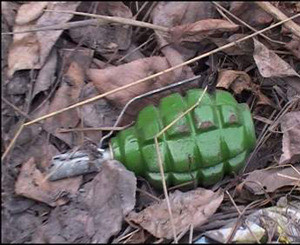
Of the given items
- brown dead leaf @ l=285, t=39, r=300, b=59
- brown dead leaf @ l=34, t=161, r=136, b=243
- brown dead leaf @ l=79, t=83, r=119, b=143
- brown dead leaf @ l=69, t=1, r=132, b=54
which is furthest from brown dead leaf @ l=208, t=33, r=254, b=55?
brown dead leaf @ l=34, t=161, r=136, b=243

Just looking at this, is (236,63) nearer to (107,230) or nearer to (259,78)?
(259,78)

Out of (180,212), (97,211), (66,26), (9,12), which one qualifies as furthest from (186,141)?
(9,12)

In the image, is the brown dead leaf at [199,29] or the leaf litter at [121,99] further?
the brown dead leaf at [199,29]

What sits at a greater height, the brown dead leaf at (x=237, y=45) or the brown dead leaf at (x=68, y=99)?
the brown dead leaf at (x=237, y=45)

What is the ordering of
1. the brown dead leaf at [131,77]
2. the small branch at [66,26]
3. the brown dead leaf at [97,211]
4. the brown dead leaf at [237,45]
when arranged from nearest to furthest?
the brown dead leaf at [97,211], the small branch at [66,26], the brown dead leaf at [131,77], the brown dead leaf at [237,45]

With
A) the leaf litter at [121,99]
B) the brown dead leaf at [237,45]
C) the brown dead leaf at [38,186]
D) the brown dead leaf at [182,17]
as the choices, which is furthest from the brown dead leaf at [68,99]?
Answer: the brown dead leaf at [237,45]

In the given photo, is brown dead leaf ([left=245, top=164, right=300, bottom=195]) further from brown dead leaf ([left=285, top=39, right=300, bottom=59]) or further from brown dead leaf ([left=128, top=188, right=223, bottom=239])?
brown dead leaf ([left=285, top=39, right=300, bottom=59])

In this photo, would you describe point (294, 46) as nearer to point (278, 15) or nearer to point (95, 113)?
point (278, 15)

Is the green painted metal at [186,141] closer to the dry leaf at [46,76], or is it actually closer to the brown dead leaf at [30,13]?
the dry leaf at [46,76]
